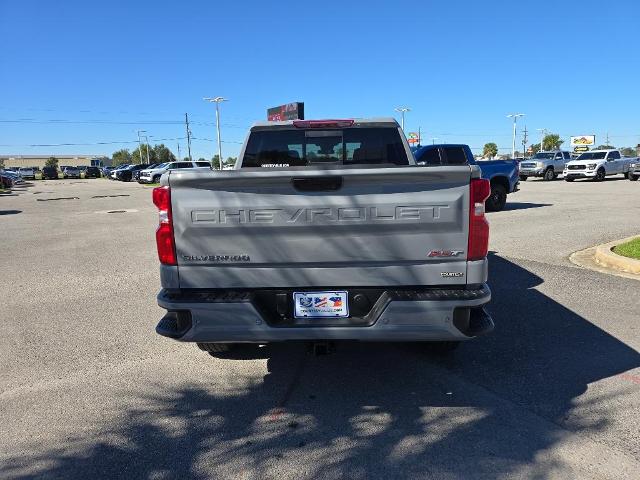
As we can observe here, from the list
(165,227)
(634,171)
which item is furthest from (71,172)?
(165,227)

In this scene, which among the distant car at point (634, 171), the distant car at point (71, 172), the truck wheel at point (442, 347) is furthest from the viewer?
the distant car at point (71, 172)

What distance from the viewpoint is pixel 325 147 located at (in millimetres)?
5539

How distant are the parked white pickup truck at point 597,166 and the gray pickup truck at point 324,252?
106 ft

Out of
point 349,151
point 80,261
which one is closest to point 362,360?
point 349,151

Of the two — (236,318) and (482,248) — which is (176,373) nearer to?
(236,318)

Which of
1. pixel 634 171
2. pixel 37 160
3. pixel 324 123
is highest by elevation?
pixel 37 160

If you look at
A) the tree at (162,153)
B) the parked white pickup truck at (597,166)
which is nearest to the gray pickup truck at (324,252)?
the parked white pickup truck at (597,166)

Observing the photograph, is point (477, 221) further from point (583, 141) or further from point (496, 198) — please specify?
point (583, 141)

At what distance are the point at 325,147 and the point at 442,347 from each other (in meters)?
2.49

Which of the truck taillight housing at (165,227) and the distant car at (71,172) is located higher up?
the truck taillight housing at (165,227)

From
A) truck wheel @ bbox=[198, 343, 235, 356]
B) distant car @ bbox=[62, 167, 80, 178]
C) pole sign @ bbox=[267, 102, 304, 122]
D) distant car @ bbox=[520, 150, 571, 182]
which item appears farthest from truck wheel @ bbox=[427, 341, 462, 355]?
distant car @ bbox=[62, 167, 80, 178]

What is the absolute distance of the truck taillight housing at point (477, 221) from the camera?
3182 mm

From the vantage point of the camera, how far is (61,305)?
20.4 feet

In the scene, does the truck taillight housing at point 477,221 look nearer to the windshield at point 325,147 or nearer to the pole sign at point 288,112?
the windshield at point 325,147
